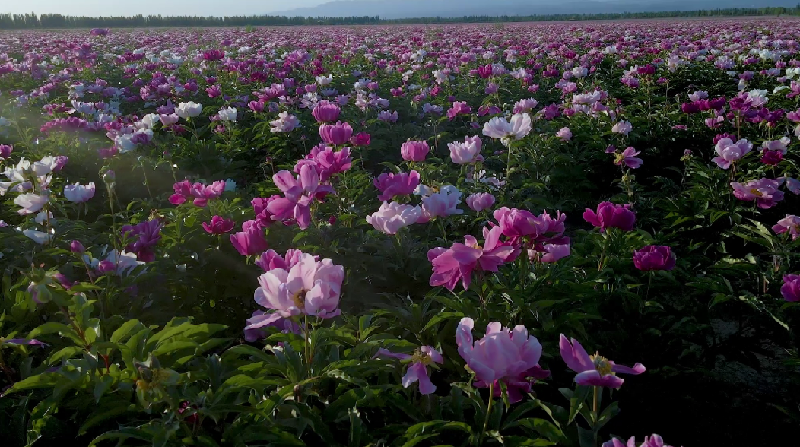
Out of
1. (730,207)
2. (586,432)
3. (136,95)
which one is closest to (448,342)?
(586,432)

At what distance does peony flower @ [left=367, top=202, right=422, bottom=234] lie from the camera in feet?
7.68

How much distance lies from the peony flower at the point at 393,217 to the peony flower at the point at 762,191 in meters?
1.86

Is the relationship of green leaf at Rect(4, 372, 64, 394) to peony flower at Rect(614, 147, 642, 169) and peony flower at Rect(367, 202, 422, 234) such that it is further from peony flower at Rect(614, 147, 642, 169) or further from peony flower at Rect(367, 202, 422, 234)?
peony flower at Rect(614, 147, 642, 169)

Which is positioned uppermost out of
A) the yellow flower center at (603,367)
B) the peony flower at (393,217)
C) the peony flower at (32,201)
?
the peony flower at (32,201)

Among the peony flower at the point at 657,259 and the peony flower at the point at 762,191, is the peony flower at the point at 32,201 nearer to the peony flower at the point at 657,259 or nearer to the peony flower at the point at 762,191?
the peony flower at the point at 657,259

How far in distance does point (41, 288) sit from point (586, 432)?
1597 mm

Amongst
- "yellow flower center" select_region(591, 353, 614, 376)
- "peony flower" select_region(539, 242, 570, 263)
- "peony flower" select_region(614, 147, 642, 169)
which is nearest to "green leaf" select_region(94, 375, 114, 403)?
"yellow flower center" select_region(591, 353, 614, 376)

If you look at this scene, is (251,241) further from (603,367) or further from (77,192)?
(77,192)

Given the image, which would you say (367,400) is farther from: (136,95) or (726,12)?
→ (726,12)

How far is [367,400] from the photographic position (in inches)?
68.1

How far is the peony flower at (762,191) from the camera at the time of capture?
2.96 m

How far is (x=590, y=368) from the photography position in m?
1.28

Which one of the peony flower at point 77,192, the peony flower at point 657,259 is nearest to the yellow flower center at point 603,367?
the peony flower at point 657,259

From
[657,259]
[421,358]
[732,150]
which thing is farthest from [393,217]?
[732,150]
